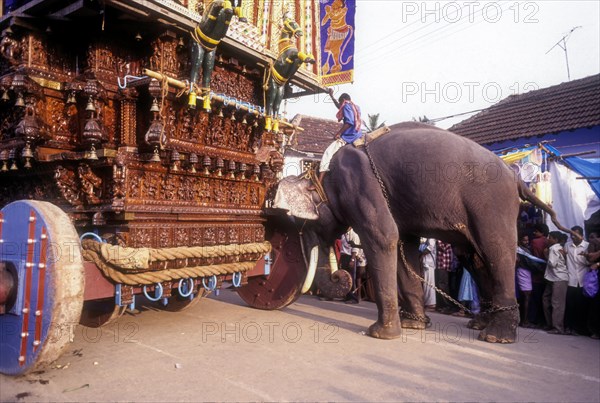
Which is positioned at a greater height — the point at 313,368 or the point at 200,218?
the point at 200,218

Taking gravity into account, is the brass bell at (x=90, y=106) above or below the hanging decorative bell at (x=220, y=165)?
above

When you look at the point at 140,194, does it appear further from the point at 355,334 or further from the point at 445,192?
the point at 445,192

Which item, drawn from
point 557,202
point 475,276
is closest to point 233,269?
point 475,276

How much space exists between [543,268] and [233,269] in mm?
4543

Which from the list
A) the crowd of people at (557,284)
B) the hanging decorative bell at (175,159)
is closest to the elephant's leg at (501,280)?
the crowd of people at (557,284)

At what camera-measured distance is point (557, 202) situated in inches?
310

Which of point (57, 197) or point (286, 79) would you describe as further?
point (286, 79)

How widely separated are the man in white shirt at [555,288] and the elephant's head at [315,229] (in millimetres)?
2996

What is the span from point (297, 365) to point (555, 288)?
4170 mm

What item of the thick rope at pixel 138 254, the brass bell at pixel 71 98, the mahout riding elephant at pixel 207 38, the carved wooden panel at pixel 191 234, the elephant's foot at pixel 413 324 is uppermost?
the mahout riding elephant at pixel 207 38

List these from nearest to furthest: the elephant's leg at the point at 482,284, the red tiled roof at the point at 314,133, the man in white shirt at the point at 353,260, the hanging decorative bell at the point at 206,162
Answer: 1. the hanging decorative bell at the point at 206,162
2. the elephant's leg at the point at 482,284
3. the man in white shirt at the point at 353,260
4. the red tiled roof at the point at 314,133

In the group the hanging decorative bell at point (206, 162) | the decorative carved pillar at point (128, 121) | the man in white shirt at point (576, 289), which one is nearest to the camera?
the decorative carved pillar at point (128, 121)

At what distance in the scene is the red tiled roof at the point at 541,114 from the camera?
12344mm

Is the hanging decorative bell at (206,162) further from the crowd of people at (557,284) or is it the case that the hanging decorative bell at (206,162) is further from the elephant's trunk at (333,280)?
the crowd of people at (557,284)
